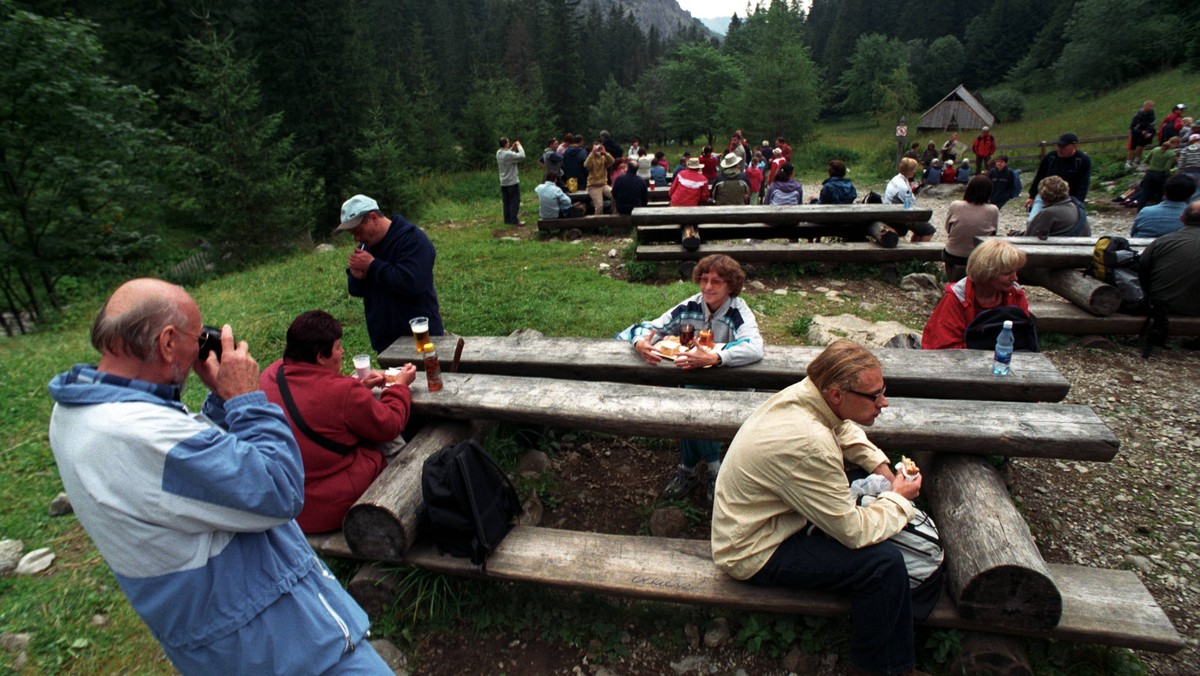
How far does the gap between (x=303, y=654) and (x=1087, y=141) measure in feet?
82.1

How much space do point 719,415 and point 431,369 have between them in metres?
1.75

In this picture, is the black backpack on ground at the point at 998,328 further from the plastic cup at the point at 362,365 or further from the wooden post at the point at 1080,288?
the plastic cup at the point at 362,365

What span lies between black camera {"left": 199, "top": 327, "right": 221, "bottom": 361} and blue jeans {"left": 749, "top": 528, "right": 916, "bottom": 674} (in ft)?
7.86

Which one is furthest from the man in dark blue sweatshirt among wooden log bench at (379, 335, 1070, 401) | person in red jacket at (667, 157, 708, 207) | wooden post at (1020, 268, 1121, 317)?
person in red jacket at (667, 157, 708, 207)

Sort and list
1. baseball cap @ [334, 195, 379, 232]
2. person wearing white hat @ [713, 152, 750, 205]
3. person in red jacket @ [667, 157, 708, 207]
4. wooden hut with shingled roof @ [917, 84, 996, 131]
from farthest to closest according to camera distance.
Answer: wooden hut with shingled roof @ [917, 84, 996, 131] → person wearing white hat @ [713, 152, 750, 205] → person in red jacket @ [667, 157, 708, 207] → baseball cap @ [334, 195, 379, 232]

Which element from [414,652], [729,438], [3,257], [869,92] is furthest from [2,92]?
[869,92]

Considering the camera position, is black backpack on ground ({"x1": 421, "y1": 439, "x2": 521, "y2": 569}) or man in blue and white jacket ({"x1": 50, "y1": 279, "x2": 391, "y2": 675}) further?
black backpack on ground ({"x1": 421, "y1": 439, "x2": 521, "y2": 569})

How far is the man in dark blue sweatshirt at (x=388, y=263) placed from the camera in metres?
4.36

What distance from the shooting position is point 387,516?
2904 millimetres

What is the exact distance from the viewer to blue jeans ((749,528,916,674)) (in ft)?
8.10

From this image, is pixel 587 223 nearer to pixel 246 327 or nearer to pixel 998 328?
pixel 246 327

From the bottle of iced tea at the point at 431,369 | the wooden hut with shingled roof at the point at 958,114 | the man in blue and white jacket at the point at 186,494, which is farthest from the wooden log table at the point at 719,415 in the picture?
the wooden hut with shingled roof at the point at 958,114

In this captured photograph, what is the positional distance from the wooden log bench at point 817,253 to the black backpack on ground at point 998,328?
4.66 metres

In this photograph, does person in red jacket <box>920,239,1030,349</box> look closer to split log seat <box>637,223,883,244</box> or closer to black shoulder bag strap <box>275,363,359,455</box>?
black shoulder bag strap <box>275,363,359,455</box>
